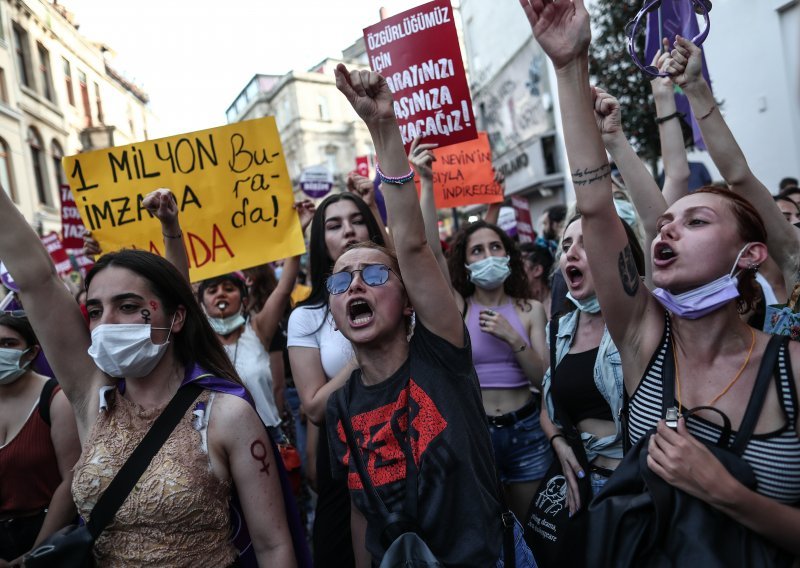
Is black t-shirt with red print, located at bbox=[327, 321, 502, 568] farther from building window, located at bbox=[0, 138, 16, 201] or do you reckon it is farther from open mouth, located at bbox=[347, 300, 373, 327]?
building window, located at bbox=[0, 138, 16, 201]

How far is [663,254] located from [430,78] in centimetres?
279

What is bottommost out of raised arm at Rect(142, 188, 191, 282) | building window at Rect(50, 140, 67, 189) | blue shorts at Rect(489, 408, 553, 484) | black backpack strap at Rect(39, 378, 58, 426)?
blue shorts at Rect(489, 408, 553, 484)

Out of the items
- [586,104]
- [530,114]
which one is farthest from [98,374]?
[530,114]

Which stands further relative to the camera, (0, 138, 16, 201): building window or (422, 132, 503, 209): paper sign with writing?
(0, 138, 16, 201): building window

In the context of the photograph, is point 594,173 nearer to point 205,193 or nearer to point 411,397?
point 411,397

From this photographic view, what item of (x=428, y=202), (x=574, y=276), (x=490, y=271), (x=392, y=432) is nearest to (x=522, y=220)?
(x=490, y=271)

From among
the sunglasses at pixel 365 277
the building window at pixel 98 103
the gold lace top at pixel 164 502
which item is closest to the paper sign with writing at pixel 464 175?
the sunglasses at pixel 365 277

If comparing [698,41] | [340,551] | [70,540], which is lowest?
[340,551]

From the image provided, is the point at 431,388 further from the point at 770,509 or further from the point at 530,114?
the point at 530,114

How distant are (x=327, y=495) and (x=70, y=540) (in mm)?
1022

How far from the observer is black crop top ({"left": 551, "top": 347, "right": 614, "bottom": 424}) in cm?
258

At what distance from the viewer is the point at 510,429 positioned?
3410 mm

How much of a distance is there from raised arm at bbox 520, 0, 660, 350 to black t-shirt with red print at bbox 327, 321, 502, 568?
518 mm

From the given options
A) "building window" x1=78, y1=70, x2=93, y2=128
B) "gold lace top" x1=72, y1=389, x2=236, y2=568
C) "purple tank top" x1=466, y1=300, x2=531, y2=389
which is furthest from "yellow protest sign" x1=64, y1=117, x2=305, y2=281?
"building window" x1=78, y1=70, x2=93, y2=128
